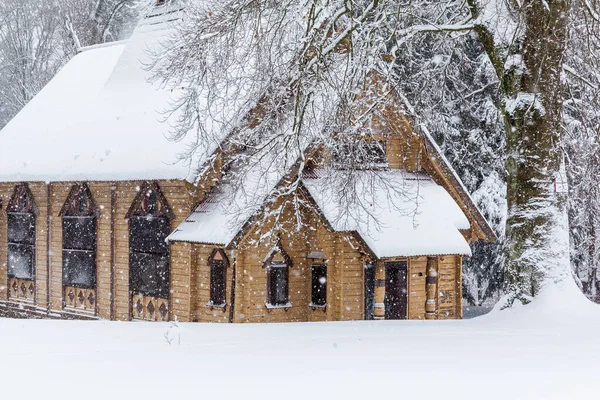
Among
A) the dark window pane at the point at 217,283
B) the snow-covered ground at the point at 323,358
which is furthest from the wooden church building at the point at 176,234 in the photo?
the snow-covered ground at the point at 323,358

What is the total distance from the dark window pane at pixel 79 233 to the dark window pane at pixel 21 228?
2.13m

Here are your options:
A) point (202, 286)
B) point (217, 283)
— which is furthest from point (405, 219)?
point (202, 286)

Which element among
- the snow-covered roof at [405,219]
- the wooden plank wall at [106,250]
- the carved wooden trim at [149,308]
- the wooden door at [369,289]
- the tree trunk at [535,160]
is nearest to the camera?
the tree trunk at [535,160]

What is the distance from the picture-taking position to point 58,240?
80.3ft

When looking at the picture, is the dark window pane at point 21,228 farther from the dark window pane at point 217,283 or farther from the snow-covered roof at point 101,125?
the dark window pane at point 217,283

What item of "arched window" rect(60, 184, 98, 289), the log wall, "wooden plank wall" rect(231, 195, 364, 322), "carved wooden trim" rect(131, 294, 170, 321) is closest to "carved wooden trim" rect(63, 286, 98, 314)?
the log wall

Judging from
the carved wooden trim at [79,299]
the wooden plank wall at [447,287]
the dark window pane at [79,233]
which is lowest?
the carved wooden trim at [79,299]

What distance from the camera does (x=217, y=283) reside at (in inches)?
765

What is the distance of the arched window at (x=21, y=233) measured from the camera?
2572cm

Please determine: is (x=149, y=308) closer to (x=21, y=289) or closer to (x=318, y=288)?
(x=318, y=288)

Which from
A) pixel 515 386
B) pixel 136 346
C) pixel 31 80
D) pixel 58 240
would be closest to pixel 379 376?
pixel 515 386

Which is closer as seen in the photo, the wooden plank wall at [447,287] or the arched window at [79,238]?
the wooden plank wall at [447,287]

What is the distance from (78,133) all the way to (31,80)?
71.5 feet

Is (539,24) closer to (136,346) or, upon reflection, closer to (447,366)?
(447,366)
